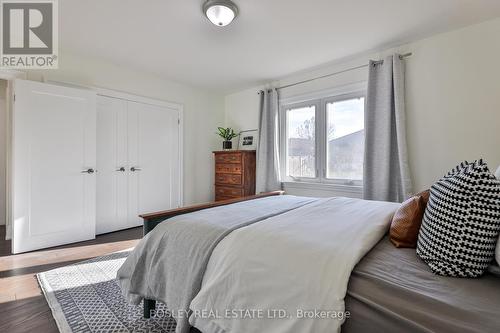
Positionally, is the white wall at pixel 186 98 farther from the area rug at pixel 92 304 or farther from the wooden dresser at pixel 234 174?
the area rug at pixel 92 304

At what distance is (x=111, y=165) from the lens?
3.45 metres

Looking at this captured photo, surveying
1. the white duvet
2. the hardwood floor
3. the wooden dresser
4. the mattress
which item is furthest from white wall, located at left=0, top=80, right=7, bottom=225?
the mattress

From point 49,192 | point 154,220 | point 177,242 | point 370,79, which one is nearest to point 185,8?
point 154,220

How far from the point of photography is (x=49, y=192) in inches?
112

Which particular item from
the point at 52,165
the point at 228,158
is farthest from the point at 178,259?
the point at 228,158

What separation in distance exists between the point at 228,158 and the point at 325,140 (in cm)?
161

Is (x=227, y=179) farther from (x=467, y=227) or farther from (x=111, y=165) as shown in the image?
(x=467, y=227)

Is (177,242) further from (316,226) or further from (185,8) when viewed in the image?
(185,8)

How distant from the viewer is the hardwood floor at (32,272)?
1.56 m

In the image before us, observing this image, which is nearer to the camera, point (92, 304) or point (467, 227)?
point (467, 227)

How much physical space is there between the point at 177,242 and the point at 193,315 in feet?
1.21

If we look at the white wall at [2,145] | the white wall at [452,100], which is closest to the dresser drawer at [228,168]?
the white wall at [452,100]

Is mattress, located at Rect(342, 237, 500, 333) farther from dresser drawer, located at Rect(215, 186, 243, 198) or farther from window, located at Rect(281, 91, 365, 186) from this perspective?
dresser drawer, located at Rect(215, 186, 243, 198)

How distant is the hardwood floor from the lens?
1.56m
